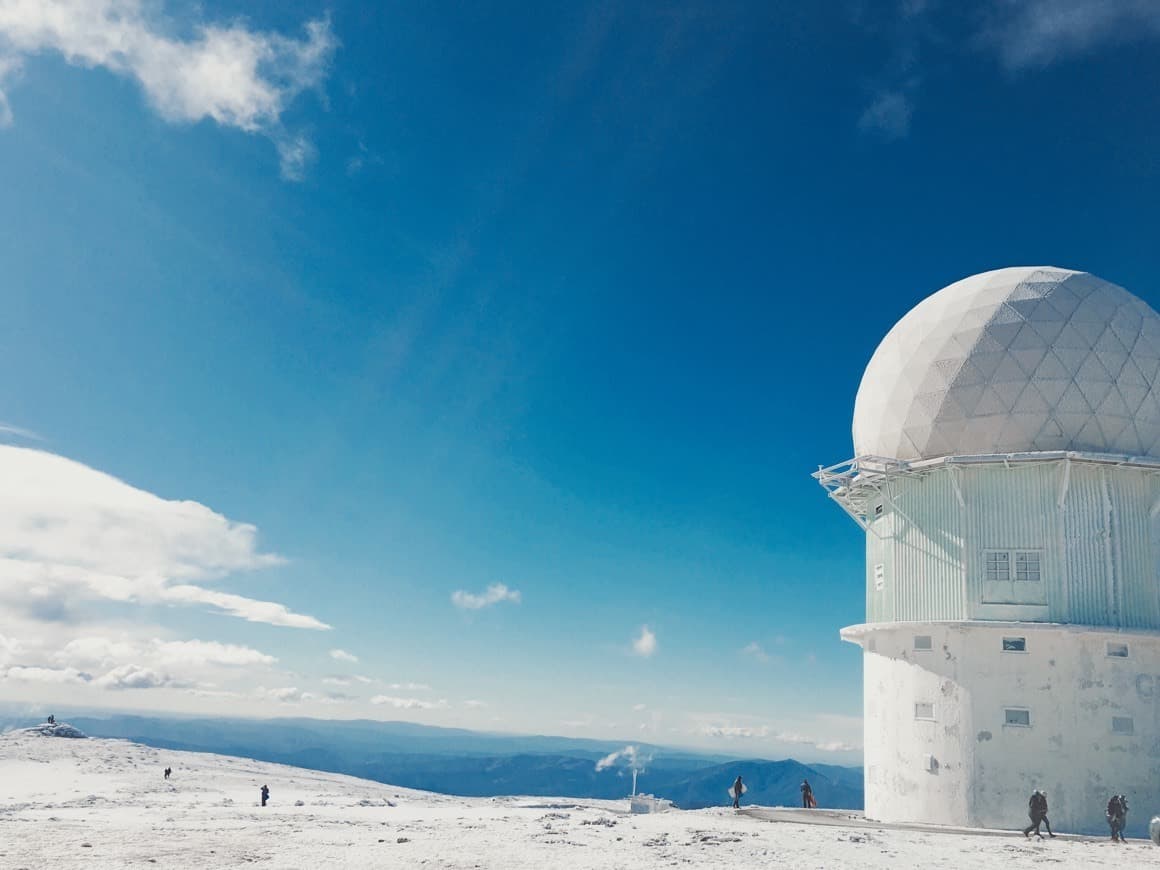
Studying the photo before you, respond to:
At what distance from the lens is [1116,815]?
69.6 ft

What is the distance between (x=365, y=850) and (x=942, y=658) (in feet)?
54.4

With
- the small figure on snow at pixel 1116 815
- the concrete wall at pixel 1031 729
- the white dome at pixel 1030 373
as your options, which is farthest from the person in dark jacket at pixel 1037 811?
the white dome at pixel 1030 373

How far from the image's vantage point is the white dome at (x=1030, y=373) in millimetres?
25828

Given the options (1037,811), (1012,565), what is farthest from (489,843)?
(1012,565)

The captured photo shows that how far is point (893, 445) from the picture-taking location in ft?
93.4

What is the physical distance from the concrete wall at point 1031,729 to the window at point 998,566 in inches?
60.7

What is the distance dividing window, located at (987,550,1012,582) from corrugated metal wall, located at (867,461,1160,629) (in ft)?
0.55

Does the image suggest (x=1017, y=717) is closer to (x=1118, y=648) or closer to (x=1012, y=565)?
(x=1118, y=648)

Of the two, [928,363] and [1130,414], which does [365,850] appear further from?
[1130,414]

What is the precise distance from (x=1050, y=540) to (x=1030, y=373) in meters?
4.96

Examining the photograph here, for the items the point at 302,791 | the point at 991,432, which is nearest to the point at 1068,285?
the point at 991,432

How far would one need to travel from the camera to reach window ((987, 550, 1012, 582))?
995 inches

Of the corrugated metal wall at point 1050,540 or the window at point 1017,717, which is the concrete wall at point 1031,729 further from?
the corrugated metal wall at point 1050,540

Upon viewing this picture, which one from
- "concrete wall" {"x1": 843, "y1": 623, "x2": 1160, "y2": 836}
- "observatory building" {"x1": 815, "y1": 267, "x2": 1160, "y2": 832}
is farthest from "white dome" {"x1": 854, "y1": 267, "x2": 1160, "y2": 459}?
"concrete wall" {"x1": 843, "y1": 623, "x2": 1160, "y2": 836}
